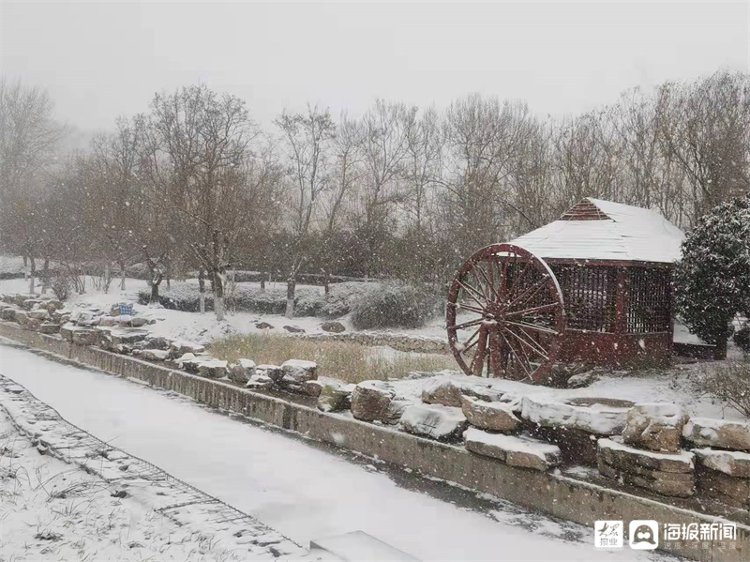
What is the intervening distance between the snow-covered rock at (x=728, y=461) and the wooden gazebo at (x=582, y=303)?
4.81 m

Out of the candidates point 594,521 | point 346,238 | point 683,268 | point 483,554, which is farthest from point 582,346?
point 346,238

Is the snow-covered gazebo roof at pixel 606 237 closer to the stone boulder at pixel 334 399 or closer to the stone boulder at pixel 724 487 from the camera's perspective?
the stone boulder at pixel 334 399

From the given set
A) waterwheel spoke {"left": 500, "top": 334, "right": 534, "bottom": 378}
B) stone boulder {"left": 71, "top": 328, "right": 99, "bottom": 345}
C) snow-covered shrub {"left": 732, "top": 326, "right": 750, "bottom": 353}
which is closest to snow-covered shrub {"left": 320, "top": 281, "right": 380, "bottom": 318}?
stone boulder {"left": 71, "top": 328, "right": 99, "bottom": 345}

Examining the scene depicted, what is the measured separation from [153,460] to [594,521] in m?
3.86

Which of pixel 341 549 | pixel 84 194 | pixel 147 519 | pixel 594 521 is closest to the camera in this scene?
pixel 341 549

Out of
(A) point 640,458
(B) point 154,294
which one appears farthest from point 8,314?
(A) point 640,458

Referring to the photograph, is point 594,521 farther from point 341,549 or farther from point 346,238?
point 346,238

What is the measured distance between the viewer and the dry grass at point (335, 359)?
1020 cm

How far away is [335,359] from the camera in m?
11.4

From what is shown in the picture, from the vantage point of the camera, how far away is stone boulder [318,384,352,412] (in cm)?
684

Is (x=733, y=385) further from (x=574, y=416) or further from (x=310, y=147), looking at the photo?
(x=310, y=147)

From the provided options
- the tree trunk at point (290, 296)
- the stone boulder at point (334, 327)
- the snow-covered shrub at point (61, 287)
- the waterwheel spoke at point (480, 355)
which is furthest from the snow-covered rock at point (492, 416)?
the snow-covered shrub at point (61, 287)

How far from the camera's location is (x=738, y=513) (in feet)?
13.7

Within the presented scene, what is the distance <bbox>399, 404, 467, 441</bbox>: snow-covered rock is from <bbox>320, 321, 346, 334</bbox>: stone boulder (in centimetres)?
1435
